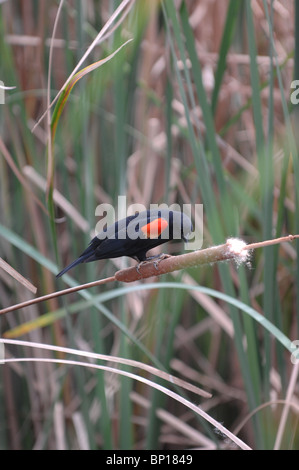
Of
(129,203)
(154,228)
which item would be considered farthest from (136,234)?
(129,203)

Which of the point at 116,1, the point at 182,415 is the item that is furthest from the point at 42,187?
the point at 182,415

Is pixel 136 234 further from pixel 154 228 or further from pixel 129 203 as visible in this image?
pixel 129 203

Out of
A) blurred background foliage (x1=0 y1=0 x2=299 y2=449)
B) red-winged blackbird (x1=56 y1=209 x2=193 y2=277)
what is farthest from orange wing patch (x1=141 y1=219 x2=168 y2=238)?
blurred background foliage (x1=0 y1=0 x2=299 y2=449)

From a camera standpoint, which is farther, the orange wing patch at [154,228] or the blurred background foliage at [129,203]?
the blurred background foliage at [129,203]

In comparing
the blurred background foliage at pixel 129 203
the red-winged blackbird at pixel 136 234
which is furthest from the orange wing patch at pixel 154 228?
the blurred background foliage at pixel 129 203

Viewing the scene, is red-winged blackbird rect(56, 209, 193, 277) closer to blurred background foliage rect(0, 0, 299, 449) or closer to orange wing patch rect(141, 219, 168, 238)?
orange wing patch rect(141, 219, 168, 238)

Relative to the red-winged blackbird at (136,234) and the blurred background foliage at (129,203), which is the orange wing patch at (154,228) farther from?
the blurred background foliage at (129,203)
